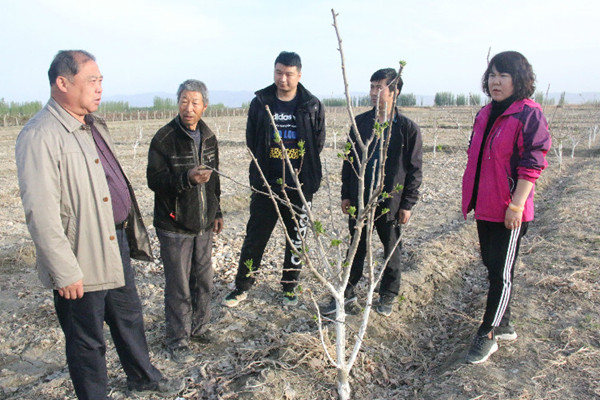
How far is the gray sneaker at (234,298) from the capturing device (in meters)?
3.74

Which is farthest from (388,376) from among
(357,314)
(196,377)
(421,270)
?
(421,270)

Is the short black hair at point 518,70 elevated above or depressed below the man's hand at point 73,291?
above

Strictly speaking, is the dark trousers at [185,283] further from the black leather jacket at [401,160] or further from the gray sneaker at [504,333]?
the gray sneaker at [504,333]

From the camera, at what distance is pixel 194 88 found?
111 inches

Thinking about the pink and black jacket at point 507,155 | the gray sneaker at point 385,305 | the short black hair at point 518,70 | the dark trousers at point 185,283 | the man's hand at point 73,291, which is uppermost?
the short black hair at point 518,70

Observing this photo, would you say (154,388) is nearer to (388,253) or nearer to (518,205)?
(388,253)

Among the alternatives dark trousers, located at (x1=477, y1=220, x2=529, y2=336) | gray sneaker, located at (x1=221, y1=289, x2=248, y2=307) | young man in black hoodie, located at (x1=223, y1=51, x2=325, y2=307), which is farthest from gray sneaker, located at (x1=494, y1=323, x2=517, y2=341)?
gray sneaker, located at (x1=221, y1=289, x2=248, y2=307)

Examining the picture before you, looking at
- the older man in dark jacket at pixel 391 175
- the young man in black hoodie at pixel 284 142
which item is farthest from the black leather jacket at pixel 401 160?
the young man in black hoodie at pixel 284 142

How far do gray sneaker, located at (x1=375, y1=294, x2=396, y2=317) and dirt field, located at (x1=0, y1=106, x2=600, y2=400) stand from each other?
6cm

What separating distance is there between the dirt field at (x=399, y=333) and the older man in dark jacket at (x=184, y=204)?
35 cm

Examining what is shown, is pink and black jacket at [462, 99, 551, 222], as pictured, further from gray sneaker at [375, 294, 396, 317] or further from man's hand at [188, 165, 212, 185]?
man's hand at [188, 165, 212, 185]

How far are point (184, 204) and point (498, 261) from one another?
2061 mm

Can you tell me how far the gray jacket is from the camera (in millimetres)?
1938

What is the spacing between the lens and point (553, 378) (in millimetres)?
2660
